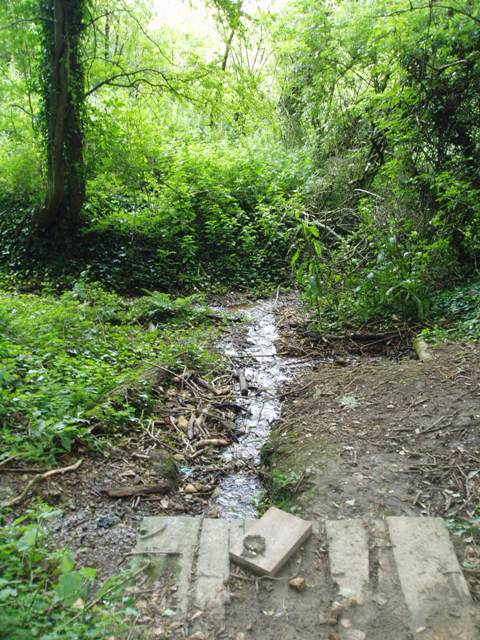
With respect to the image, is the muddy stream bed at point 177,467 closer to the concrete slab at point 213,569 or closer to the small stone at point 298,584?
the concrete slab at point 213,569

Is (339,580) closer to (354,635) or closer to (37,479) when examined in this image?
(354,635)

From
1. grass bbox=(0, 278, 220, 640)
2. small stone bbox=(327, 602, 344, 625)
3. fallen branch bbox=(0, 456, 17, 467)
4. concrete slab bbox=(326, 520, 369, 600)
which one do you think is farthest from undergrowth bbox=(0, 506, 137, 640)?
concrete slab bbox=(326, 520, 369, 600)

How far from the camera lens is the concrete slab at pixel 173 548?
232 cm

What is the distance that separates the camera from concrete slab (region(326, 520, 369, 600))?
2.29 m

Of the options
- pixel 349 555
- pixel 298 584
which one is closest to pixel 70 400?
pixel 298 584

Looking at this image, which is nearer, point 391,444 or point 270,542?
point 270,542

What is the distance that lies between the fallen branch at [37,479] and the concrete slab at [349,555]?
1.68m

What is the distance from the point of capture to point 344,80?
11062 millimetres

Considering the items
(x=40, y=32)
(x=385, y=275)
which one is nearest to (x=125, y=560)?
(x=385, y=275)

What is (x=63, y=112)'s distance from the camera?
8.22m

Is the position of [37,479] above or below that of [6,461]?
below

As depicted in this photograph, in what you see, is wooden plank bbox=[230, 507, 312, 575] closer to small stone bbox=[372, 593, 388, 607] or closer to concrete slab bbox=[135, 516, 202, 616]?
concrete slab bbox=[135, 516, 202, 616]

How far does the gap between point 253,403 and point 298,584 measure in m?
2.83

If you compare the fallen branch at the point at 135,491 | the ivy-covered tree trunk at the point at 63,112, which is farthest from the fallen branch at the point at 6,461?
the ivy-covered tree trunk at the point at 63,112
